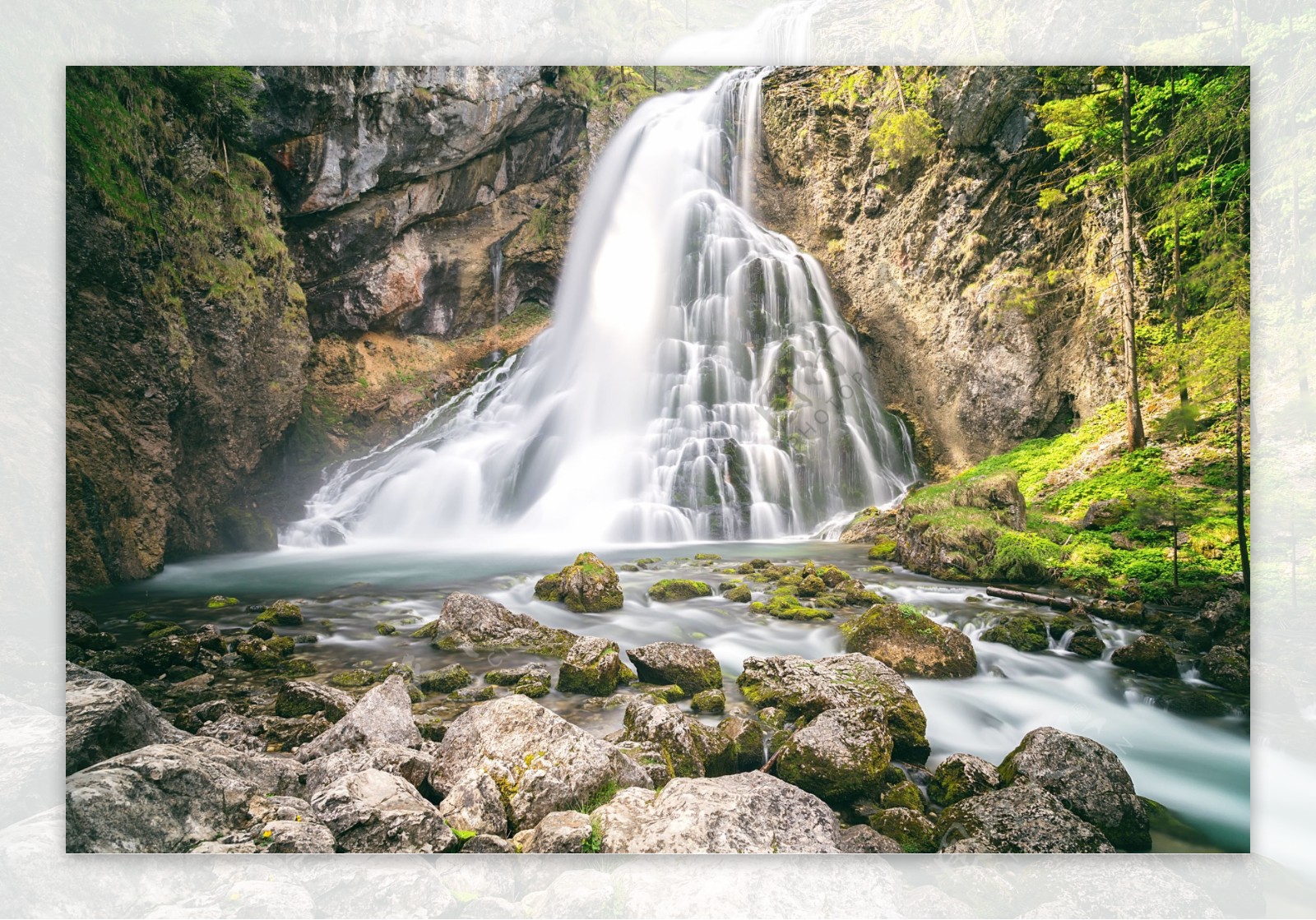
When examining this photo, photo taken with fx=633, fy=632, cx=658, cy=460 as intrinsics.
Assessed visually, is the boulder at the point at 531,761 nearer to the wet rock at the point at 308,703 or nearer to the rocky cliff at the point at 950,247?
the wet rock at the point at 308,703

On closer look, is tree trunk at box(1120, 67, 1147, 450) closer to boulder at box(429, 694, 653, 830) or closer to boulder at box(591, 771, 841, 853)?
boulder at box(591, 771, 841, 853)

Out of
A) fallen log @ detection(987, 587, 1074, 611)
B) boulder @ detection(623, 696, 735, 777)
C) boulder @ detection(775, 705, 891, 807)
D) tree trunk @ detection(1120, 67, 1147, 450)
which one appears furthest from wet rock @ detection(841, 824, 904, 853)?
tree trunk @ detection(1120, 67, 1147, 450)

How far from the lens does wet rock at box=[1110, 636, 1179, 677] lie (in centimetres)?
333

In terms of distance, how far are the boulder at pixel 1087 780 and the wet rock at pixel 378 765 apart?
2.72 metres

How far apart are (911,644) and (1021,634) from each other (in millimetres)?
641

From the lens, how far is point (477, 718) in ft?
9.91

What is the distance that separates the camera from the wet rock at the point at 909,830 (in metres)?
2.79

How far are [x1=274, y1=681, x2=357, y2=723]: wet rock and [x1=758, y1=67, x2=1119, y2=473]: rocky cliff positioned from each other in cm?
398

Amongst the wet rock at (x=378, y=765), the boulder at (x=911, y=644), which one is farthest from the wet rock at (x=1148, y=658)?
the wet rock at (x=378, y=765)

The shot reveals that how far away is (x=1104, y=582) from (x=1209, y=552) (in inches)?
20.9

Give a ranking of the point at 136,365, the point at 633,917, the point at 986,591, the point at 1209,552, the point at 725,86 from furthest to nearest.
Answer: the point at 725,86
the point at 136,365
the point at 986,591
the point at 1209,552
the point at 633,917

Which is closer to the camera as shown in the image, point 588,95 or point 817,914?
point 817,914

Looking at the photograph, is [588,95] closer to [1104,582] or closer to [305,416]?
[305,416]

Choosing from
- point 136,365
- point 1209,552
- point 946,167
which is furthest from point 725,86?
point 136,365
